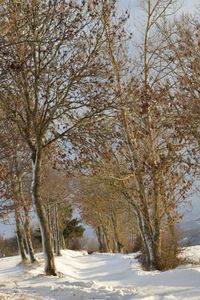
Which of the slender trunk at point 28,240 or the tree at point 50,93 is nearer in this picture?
the tree at point 50,93

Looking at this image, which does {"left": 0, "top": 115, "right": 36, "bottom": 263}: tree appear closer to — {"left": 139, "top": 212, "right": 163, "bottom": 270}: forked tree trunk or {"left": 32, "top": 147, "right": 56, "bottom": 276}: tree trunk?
{"left": 32, "top": 147, "right": 56, "bottom": 276}: tree trunk

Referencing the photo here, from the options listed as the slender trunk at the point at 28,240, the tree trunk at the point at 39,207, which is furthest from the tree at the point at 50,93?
the slender trunk at the point at 28,240

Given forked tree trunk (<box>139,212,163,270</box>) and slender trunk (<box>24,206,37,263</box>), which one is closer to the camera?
forked tree trunk (<box>139,212,163,270</box>)

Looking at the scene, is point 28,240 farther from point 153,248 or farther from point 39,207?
point 39,207

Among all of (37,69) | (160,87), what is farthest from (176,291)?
(160,87)

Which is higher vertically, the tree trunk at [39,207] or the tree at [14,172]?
the tree at [14,172]

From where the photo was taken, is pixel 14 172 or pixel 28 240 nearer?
pixel 14 172

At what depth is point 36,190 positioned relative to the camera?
16.2 meters

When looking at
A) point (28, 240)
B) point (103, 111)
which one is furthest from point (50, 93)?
point (28, 240)

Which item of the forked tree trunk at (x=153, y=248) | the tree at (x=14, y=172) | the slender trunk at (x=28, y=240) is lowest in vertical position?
the forked tree trunk at (x=153, y=248)

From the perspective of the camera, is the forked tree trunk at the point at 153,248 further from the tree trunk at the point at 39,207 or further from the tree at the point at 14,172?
the tree at the point at 14,172

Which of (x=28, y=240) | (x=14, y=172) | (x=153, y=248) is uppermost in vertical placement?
(x=14, y=172)

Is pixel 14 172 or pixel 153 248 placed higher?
pixel 14 172

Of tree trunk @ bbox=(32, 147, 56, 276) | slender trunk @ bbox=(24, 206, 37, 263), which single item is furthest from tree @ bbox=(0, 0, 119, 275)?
slender trunk @ bbox=(24, 206, 37, 263)
